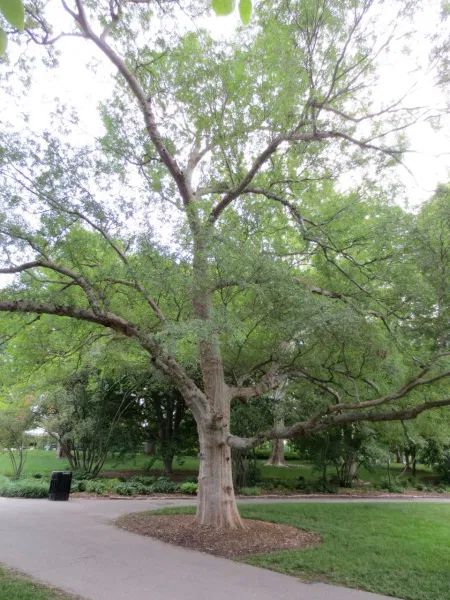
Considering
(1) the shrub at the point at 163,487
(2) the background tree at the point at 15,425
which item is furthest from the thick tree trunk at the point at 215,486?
(2) the background tree at the point at 15,425

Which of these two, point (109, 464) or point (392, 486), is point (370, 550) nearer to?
point (392, 486)

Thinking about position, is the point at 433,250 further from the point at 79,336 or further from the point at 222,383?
the point at 79,336

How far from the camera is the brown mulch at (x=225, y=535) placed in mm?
8594

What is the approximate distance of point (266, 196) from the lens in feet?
37.4

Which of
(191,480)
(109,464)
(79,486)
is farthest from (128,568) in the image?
(109,464)

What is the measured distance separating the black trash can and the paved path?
359cm

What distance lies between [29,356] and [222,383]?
4.75 m

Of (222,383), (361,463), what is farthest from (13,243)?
(361,463)

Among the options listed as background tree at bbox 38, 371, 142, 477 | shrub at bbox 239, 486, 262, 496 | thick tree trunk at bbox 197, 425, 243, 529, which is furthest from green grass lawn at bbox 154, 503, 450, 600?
background tree at bbox 38, 371, 142, 477

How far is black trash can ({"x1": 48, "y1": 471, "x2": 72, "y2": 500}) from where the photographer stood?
556 inches

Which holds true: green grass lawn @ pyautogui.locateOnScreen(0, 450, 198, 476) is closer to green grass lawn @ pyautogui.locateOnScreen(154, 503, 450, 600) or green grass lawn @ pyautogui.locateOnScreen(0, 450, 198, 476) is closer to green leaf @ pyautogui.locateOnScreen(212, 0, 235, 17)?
green grass lawn @ pyautogui.locateOnScreen(154, 503, 450, 600)

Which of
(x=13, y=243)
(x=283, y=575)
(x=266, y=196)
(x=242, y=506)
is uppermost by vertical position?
(x=266, y=196)

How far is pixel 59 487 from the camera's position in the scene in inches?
557

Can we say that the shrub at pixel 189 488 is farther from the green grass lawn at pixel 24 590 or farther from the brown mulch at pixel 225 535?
the green grass lawn at pixel 24 590
